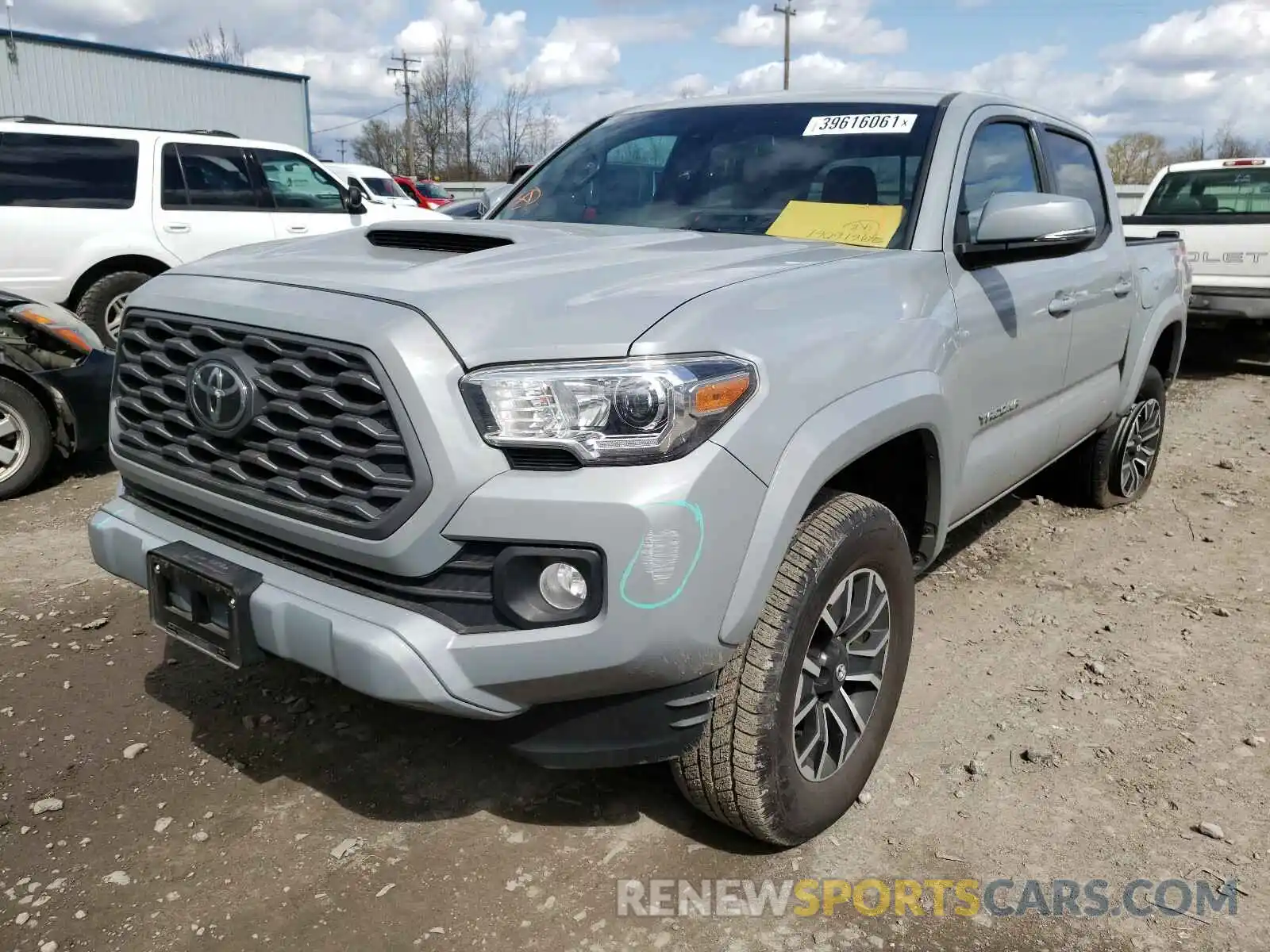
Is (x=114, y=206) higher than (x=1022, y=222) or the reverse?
higher

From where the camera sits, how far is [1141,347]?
15.0 feet

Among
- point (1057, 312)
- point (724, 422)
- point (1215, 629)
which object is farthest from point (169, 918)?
point (1215, 629)

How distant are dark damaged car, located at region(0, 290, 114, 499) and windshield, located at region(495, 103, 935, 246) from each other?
282cm

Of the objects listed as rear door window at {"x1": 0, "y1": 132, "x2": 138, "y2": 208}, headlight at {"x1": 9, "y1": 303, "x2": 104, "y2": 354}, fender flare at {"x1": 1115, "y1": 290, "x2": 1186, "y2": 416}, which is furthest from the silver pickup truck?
rear door window at {"x1": 0, "y1": 132, "x2": 138, "y2": 208}

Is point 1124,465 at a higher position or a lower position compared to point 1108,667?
higher

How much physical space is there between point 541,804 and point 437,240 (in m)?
1.48

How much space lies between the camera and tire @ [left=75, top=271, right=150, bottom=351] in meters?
7.74

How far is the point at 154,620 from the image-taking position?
2.34 metres

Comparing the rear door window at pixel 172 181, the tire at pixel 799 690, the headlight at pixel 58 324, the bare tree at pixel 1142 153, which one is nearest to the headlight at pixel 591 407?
the tire at pixel 799 690

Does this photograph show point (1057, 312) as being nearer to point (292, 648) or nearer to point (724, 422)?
point (724, 422)

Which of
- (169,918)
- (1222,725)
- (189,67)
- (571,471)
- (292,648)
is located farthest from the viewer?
(189,67)

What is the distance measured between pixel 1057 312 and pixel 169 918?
10.4 ft

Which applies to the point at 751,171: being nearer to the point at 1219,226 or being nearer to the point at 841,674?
the point at 841,674

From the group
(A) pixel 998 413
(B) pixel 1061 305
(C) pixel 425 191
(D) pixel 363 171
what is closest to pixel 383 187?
(D) pixel 363 171
